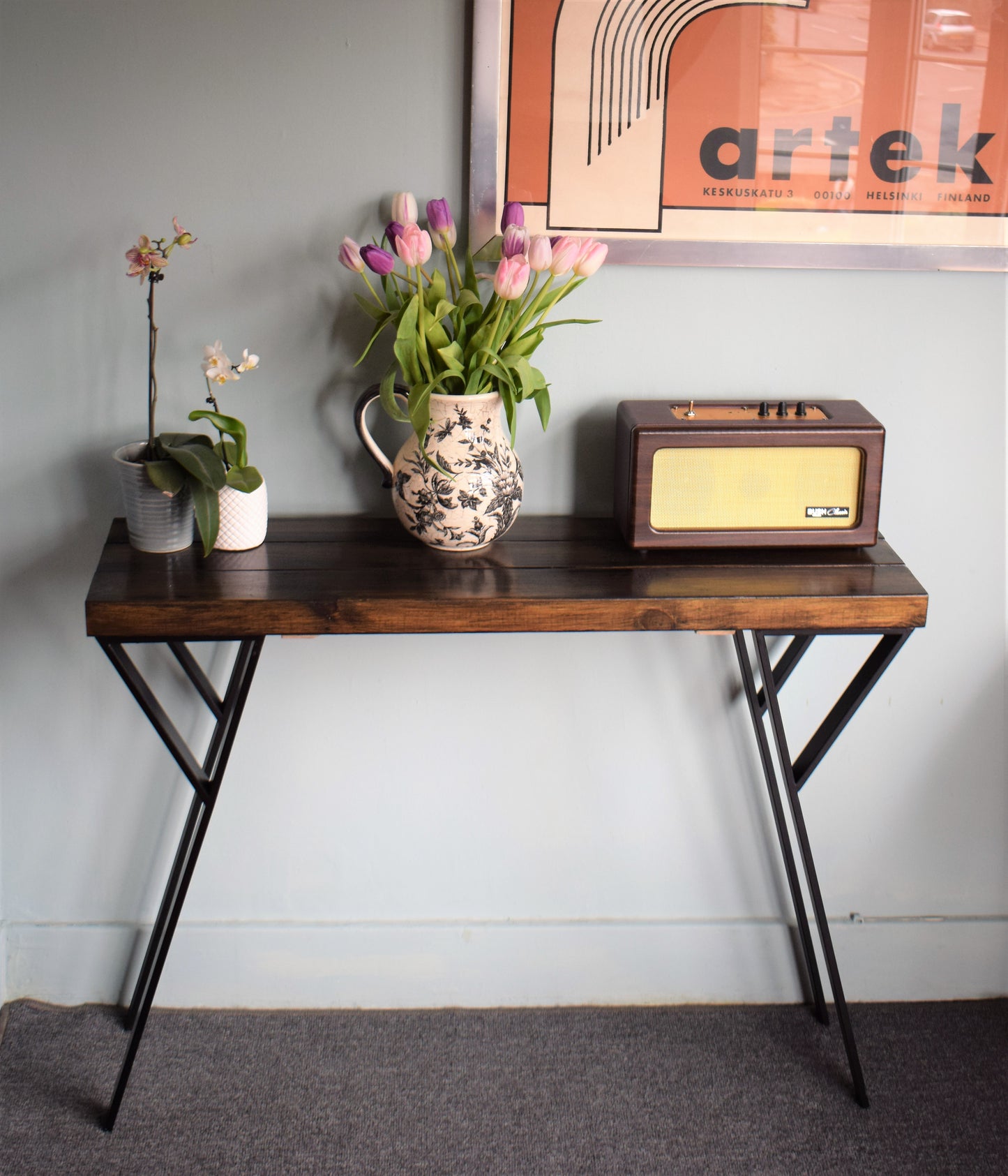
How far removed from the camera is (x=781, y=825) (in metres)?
1.86

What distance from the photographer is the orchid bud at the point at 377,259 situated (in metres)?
1.48

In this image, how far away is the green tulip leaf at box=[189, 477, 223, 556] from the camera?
4.91 feet

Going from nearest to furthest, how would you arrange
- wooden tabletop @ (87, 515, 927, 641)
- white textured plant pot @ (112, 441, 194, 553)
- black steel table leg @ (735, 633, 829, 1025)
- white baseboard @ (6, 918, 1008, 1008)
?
wooden tabletop @ (87, 515, 927, 641), white textured plant pot @ (112, 441, 194, 553), black steel table leg @ (735, 633, 829, 1025), white baseboard @ (6, 918, 1008, 1008)

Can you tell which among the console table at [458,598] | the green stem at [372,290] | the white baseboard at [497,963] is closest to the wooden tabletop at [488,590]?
the console table at [458,598]

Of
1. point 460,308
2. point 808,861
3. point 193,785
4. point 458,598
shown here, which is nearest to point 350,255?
point 460,308

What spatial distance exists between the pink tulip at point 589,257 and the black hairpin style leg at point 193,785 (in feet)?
2.28

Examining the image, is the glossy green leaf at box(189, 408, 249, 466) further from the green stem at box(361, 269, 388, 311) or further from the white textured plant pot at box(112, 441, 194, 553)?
the green stem at box(361, 269, 388, 311)

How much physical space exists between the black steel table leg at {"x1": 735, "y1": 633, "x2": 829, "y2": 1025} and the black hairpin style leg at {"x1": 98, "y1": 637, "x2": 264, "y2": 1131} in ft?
2.57

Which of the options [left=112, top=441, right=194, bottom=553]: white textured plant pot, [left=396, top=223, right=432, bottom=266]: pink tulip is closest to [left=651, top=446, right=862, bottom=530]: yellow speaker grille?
[left=396, top=223, right=432, bottom=266]: pink tulip

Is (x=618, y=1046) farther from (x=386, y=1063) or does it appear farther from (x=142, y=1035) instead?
(x=142, y=1035)

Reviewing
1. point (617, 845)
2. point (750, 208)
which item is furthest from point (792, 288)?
point (617, 845)

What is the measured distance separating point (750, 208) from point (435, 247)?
0.47m

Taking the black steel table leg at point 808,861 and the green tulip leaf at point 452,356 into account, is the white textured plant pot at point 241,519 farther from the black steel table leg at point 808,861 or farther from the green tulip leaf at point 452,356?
the black steel table leg at point 808,861

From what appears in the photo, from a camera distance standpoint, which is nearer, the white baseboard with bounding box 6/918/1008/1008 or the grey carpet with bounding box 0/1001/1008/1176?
the grey carpet with bounding box 0/1001/1008/1176
